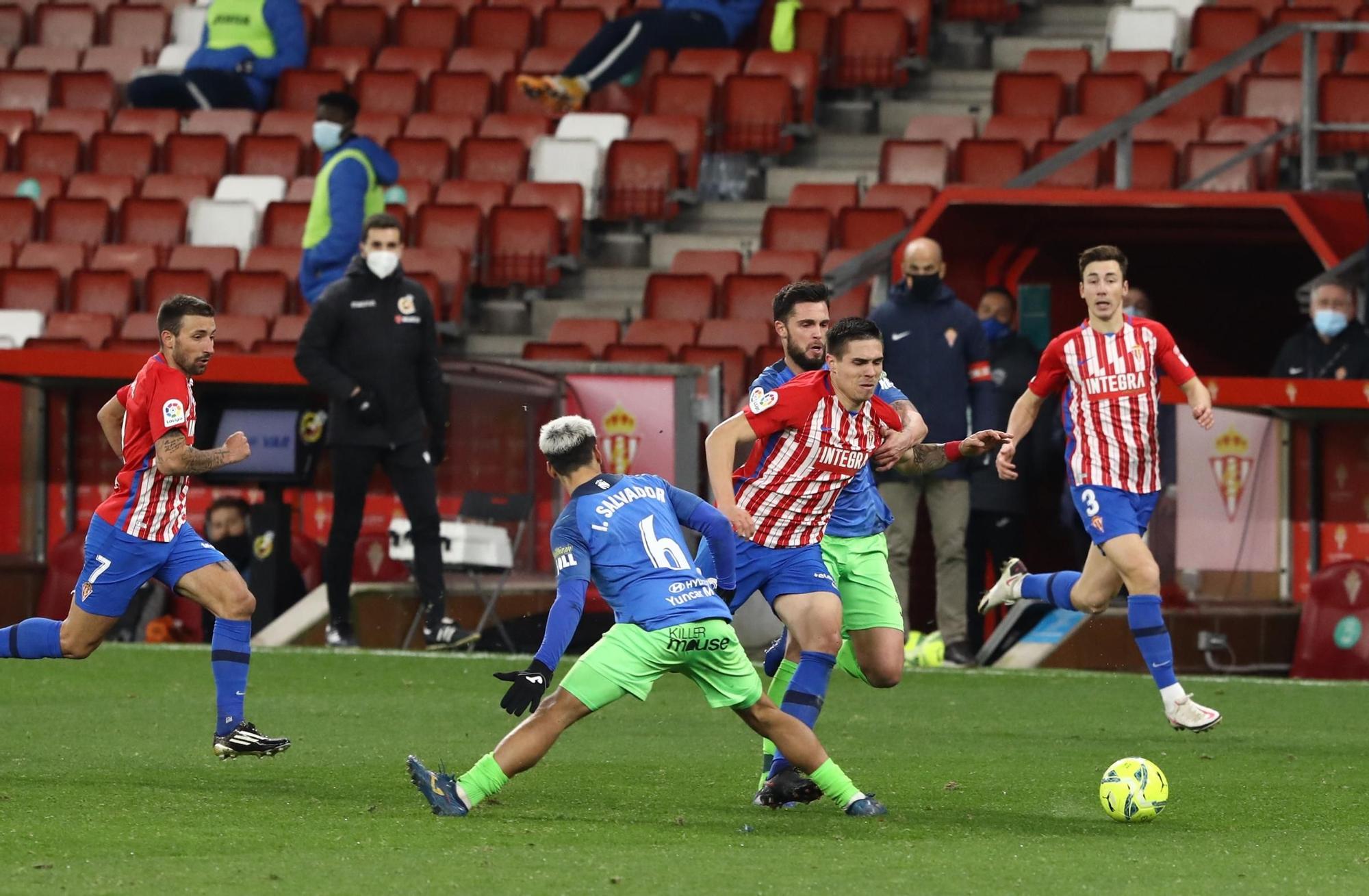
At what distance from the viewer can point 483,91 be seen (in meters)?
18.2

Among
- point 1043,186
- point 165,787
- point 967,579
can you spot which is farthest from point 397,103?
point 165,787

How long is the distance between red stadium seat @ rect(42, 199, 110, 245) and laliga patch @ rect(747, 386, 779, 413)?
10824 mm

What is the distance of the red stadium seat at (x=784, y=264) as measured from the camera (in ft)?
49.3

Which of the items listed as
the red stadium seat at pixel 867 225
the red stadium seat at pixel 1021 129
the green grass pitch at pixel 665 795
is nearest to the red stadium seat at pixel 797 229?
the red stadium seat at pixel 867 225

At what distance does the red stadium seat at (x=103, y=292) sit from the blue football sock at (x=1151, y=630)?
Answer: 9013 mm

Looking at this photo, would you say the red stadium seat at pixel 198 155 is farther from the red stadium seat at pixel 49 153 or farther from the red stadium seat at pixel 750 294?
the red stadium seat at pixel 750 294

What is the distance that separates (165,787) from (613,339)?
7670 millimetres

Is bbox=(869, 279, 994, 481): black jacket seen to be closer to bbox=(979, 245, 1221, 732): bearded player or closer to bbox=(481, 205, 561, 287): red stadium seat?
bbox=(979, 245, 1221, 732): bearded player

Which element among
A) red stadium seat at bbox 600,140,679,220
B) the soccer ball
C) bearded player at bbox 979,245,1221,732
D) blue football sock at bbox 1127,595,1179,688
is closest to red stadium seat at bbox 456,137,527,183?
red stadium seat at bbox 600,140,679,220

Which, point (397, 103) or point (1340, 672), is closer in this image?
point (1340, 672)

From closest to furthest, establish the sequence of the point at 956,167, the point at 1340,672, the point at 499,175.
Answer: the point at 1340,672
the point at 956,167
the point at 499,175

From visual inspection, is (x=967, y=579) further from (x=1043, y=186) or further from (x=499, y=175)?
(x=499, y=175)

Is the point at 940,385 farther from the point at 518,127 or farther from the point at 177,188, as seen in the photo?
the point at 177,188

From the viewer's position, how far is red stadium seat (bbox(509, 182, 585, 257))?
16.4 metres
